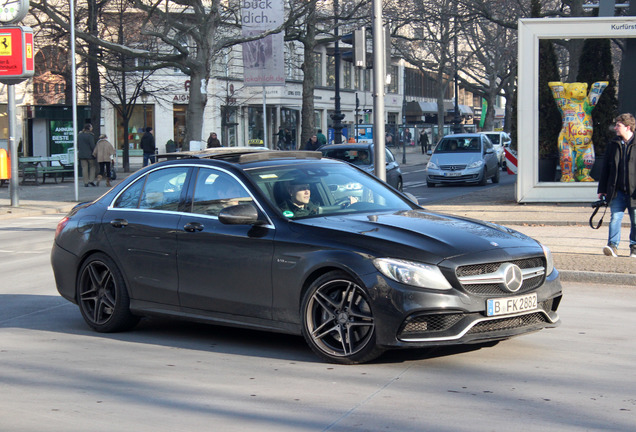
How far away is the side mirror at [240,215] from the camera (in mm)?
6922

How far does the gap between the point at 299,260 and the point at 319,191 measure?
84 cm

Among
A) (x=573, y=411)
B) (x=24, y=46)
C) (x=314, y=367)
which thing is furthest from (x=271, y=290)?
(x=24, y=46)

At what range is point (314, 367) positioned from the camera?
258 inches

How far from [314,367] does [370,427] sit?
1505 millimetres

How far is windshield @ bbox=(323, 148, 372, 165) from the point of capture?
23.4 meters

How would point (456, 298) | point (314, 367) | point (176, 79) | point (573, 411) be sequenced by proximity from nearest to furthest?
point (573, 411) < point (456, 298) < point (314, 367) < point (176, 79)

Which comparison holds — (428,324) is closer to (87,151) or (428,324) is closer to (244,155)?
(244,155)

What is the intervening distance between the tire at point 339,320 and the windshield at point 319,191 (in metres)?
0.73

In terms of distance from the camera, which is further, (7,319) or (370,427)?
(7,319)

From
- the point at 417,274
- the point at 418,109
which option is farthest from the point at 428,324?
the point at 418,109

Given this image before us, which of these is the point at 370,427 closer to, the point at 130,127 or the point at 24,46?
the point at 24,46

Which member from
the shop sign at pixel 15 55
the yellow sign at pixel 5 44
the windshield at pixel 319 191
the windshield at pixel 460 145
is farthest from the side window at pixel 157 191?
the windshield at pixel 460 145

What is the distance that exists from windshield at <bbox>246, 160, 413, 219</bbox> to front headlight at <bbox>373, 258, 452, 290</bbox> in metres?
1.06

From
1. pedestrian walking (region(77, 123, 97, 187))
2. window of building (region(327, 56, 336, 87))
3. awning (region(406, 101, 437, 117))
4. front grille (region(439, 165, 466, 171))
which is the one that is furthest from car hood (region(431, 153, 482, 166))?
awning (region(406, 101, 437, 117))
